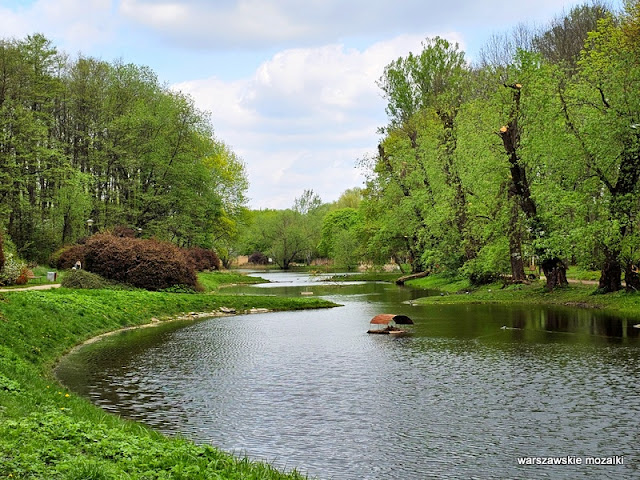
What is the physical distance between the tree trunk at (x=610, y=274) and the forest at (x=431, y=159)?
103mm

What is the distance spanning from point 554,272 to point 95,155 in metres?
42.6

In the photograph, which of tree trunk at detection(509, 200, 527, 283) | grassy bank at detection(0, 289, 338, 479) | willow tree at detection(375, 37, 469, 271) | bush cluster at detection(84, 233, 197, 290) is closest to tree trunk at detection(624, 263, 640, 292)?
tree trunk at detection(509, 200, 527, 283)

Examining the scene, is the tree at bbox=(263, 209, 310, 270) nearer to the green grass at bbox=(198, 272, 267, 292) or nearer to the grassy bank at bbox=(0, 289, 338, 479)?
the green grass at bbox=(198, 272, 267, 292)

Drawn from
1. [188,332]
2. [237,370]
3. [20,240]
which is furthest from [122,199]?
[237,370]

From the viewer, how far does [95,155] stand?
60531mm

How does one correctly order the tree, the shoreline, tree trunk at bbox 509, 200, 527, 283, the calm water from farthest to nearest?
the tree
tree trunk at bbox 509, 200, 527, 283
the shoreline
the calm water

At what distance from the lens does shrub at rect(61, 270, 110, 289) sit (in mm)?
35969

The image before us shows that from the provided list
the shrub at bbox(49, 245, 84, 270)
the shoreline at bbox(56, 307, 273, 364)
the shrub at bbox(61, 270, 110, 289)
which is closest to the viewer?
the shoreline at bbox(56, 307, 273, 364)

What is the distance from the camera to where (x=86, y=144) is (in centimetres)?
6328

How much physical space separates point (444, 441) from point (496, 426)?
1.44 metres

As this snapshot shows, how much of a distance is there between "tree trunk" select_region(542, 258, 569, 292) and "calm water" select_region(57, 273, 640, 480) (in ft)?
31.1

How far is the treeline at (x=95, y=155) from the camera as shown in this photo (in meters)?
49.2

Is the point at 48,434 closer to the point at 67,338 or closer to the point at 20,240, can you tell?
the point at 67,338

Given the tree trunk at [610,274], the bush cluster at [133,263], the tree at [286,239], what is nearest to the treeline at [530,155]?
the tree trunk at [610,274]
